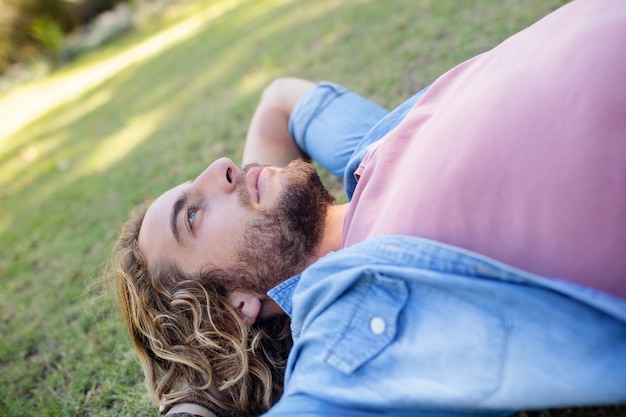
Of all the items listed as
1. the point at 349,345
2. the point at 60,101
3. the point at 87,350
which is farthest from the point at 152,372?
the point at 60,101

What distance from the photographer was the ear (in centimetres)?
214

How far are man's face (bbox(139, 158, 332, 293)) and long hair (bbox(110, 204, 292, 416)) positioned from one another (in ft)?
0.29

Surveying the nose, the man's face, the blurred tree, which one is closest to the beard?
the man's face

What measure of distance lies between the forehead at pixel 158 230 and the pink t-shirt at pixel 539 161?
1093 mm

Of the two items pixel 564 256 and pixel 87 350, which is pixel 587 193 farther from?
pixel 87 350

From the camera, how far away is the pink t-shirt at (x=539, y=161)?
1295 mm

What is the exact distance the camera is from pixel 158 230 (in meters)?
2.29

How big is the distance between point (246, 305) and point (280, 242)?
35 cm

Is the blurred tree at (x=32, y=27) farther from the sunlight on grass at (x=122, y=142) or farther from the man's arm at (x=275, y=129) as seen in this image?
the man's arm at (x=275, y=129)

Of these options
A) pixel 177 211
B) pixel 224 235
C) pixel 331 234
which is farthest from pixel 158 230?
pixel 331 234

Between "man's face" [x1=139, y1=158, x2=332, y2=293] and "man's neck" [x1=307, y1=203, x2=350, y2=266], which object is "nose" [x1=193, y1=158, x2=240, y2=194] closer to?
"man's face" [x1=139, y1=158, x2=332, y2=293]

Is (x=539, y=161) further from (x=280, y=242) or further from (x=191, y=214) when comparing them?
(x=191, y=214)

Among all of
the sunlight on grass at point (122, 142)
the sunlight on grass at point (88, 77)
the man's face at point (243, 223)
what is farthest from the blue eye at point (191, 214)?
the sunlight on grass at point (88, 77)

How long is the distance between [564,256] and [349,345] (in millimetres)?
654
